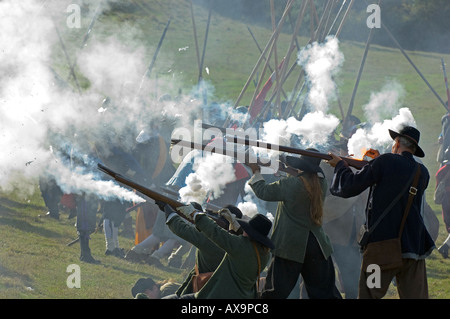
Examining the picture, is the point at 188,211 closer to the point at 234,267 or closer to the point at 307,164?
the point at 234,267

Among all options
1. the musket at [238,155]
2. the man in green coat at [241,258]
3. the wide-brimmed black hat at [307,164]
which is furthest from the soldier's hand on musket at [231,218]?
the wide-brimmed black hat at [307,164]

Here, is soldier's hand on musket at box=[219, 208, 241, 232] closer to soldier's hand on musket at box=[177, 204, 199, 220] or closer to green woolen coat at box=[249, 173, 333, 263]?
soldier's hand on musket at box=[177, 204, 199, 220]

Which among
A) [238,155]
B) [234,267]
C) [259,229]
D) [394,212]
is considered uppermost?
[238,155]

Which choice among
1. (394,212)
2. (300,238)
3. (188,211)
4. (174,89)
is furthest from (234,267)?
(174,89)

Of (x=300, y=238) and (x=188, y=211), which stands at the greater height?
(x=188, y=211)

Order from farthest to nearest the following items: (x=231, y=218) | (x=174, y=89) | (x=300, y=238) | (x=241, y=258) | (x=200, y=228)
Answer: (x=174, y=89) < (x=300, y=238) < (x=231, y=218) < (x=200, y=228) < (x=241, y=258)

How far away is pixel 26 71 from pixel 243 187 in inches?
124

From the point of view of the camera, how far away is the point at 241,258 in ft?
14.9

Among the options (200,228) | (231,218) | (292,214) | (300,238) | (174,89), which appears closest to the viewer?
(200,228)

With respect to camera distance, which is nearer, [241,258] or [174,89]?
[241,258]

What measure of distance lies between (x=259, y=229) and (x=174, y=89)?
38.4 feet

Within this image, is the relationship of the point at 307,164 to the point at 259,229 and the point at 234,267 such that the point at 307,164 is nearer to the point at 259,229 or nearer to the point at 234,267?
the point at 259,229

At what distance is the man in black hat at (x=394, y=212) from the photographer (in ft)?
15.6
